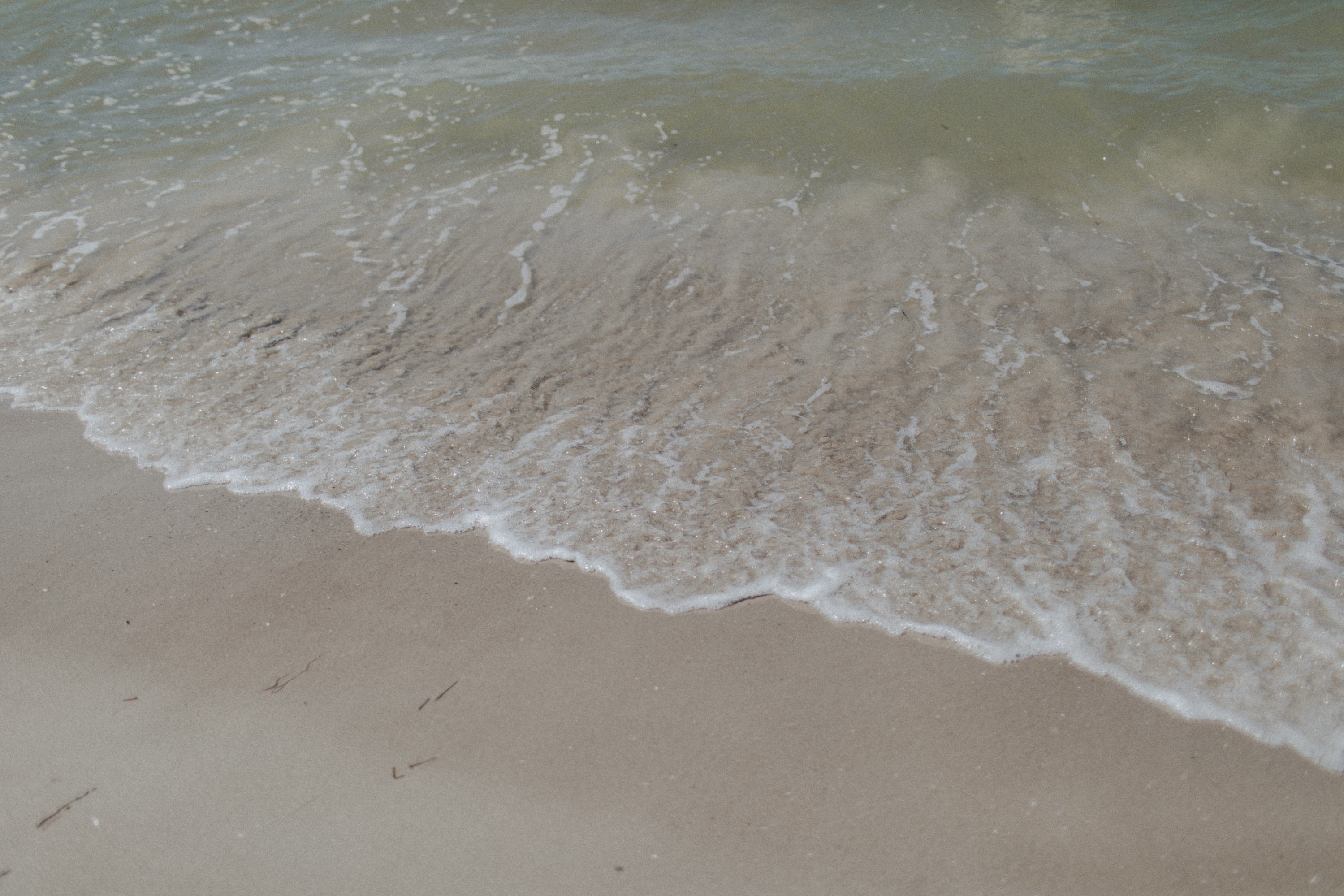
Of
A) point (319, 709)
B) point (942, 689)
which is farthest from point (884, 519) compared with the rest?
point (319, 709)

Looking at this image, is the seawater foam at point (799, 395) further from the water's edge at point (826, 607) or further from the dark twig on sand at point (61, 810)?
the dark twig on sand at point (61, 810)

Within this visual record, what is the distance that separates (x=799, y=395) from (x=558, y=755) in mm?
2020

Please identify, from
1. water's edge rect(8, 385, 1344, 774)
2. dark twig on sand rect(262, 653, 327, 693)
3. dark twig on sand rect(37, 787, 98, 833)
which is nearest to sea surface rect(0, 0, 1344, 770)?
water's edge rect(8, 385, 1344, 774)

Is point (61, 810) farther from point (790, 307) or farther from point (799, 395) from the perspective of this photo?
point (790, 307)

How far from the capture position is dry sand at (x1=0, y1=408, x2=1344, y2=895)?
6.70ft

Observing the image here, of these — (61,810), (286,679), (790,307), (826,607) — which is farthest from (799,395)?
(61,810)

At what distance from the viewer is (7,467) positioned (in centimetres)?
362

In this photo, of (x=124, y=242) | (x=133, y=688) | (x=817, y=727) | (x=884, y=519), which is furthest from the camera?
(x=124, y=242)

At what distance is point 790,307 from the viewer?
4508mm

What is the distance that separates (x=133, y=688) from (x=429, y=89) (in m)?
6.71

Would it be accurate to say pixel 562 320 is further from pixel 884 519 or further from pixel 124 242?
pixel 124 242

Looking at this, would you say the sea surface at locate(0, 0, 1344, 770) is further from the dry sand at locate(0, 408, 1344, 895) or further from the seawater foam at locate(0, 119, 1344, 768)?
the dry sand at locate(0, 408, 1344, 895)

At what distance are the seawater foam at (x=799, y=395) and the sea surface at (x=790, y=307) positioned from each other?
0.8 inches

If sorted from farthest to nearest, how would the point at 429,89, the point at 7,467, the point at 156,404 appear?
1. the point at 429,89
2. the point at 156,404
3. the point at 7,467
